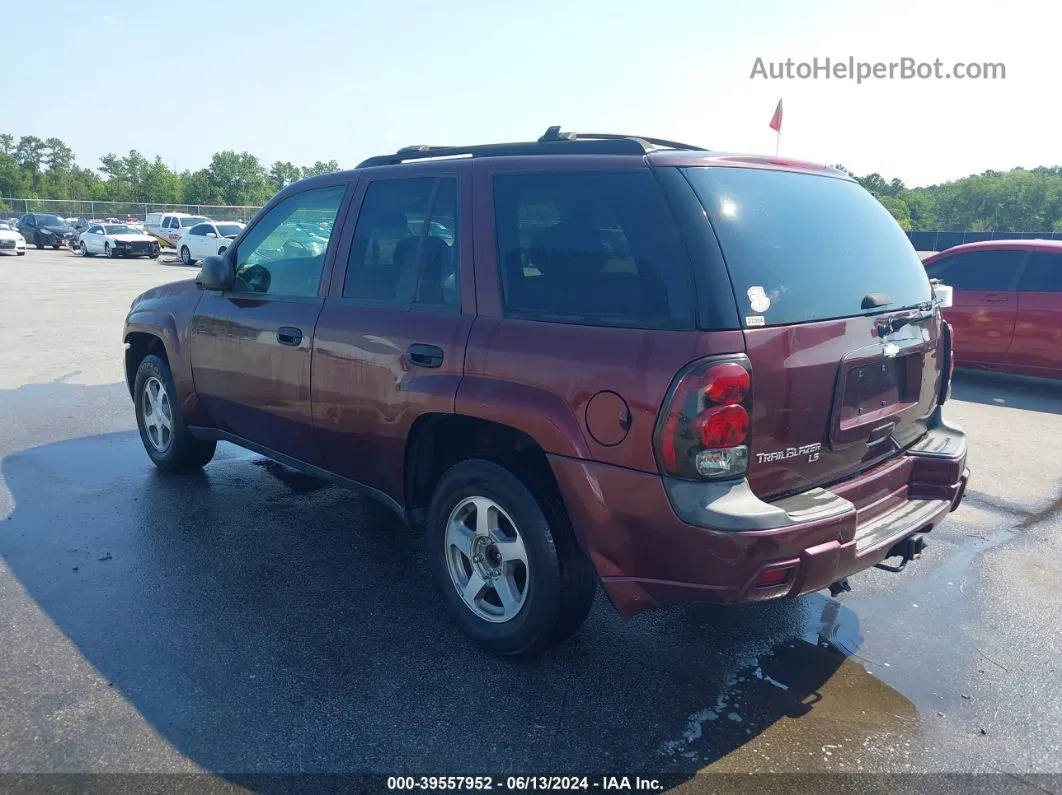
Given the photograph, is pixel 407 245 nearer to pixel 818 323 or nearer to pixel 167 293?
pixel 818 323

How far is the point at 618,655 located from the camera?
3396mm

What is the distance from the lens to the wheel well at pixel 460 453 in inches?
126

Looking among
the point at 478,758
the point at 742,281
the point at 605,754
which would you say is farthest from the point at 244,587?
the point at 742,281

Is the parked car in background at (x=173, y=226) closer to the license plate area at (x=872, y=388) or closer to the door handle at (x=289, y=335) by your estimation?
the door handle at (x=289, y=335)

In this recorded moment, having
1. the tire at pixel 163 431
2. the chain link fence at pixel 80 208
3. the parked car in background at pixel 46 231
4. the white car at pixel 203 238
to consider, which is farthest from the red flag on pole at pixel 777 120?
the chain link fence at pixel 80 208

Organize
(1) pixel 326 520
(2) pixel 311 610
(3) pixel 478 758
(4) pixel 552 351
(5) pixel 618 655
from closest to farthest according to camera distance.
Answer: (3) pixel 478 758 < (4) pixel 552 351 < (5) pixel 618 655 < (2) pixel 311 610 < (1) pixel 326 520

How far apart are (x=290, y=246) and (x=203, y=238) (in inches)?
1071

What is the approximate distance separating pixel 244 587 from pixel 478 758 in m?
1.75

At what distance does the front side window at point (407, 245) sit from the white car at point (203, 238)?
26.7m

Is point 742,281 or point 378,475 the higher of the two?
point 742,281

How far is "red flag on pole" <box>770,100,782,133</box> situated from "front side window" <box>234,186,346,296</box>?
14.4 feet

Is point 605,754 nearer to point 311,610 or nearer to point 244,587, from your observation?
point 311,610

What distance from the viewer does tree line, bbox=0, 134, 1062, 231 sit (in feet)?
182

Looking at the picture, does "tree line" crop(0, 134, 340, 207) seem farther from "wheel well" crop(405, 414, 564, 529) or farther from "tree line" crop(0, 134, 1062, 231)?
"wheel well" crop(405, 414, 564, 529)
